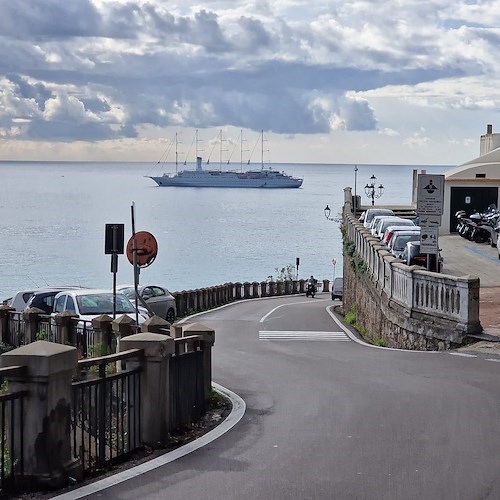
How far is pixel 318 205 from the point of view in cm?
19875

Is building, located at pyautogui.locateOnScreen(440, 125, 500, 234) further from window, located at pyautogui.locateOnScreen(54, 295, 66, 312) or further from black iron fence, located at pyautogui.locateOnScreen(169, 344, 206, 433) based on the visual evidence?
black iron fence, located at pyautogui.locateOnScreen(169, 344, 206, 433)

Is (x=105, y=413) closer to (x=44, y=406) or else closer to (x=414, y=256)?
(x=44, y=406)

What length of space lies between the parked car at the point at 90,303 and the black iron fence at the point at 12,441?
1261 centimetres

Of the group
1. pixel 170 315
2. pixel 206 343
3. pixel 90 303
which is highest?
pixel 206 343

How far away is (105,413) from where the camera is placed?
31.0 ft

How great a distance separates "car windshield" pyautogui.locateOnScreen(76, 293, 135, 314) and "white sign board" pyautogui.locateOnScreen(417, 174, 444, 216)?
664cm

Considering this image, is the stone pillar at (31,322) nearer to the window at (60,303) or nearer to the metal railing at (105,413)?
the window at (60,303)

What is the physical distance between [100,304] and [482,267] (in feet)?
49.2

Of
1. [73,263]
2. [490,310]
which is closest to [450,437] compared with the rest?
[490,310]

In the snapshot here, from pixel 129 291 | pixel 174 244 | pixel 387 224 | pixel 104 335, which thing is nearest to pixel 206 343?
pixel 104 335

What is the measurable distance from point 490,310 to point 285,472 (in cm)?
1407

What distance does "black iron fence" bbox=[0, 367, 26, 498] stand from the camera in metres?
8.00

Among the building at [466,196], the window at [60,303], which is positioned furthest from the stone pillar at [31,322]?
the building at [466,196]

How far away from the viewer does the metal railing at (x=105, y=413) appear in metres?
9.03
